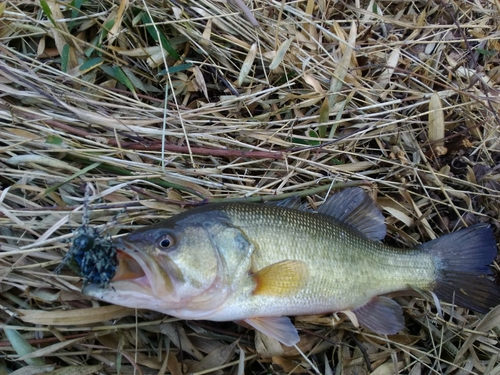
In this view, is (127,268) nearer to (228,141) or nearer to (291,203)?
(291,203)

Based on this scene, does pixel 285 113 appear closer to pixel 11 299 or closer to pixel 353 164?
pixel 353 164

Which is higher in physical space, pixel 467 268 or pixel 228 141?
pixel 228 141

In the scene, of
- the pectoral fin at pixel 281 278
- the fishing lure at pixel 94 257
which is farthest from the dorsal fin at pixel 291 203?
the fishing lure at pixel 94 257

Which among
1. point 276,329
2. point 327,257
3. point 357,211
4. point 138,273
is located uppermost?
point 357,211

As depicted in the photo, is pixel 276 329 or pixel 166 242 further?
pixel 276 329

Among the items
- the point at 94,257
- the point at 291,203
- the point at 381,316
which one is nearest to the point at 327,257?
the point at 291,203

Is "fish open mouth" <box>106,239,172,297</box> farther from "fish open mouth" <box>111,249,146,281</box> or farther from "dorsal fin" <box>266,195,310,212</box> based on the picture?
"dorsal fin" <box>266,195,310,212</box>
